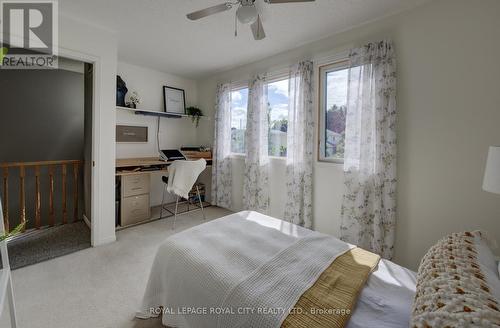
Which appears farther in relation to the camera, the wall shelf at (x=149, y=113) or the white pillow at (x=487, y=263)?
the wall shelf at (x=149, y=113)

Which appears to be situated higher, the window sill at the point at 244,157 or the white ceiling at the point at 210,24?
the white ceiling at the point at 210,24

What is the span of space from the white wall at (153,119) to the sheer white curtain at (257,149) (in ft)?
5.46

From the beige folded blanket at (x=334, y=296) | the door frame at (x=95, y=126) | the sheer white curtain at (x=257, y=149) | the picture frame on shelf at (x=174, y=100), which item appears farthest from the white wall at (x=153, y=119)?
the beige folded blanket at (x=334, y=296)

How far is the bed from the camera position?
916mm

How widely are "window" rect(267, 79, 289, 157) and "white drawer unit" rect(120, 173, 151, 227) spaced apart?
1.98 metres

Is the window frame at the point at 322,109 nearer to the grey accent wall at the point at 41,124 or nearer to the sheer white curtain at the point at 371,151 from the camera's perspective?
the sheer white curtain at the point at 371,151

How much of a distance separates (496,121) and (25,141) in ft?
18.6

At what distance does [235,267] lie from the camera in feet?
3.79

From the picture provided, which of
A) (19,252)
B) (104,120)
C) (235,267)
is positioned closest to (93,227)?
(19,252)

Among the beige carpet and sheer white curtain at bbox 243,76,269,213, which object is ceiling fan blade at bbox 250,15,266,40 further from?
the beige carpet

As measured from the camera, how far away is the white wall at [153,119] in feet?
12.1

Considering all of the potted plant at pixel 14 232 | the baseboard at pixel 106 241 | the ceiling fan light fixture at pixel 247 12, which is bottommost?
the baseboard at pixel 106 241

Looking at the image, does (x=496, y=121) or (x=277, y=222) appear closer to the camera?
(x=496, y=121)

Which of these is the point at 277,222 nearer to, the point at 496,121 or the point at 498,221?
the point at 498,221
